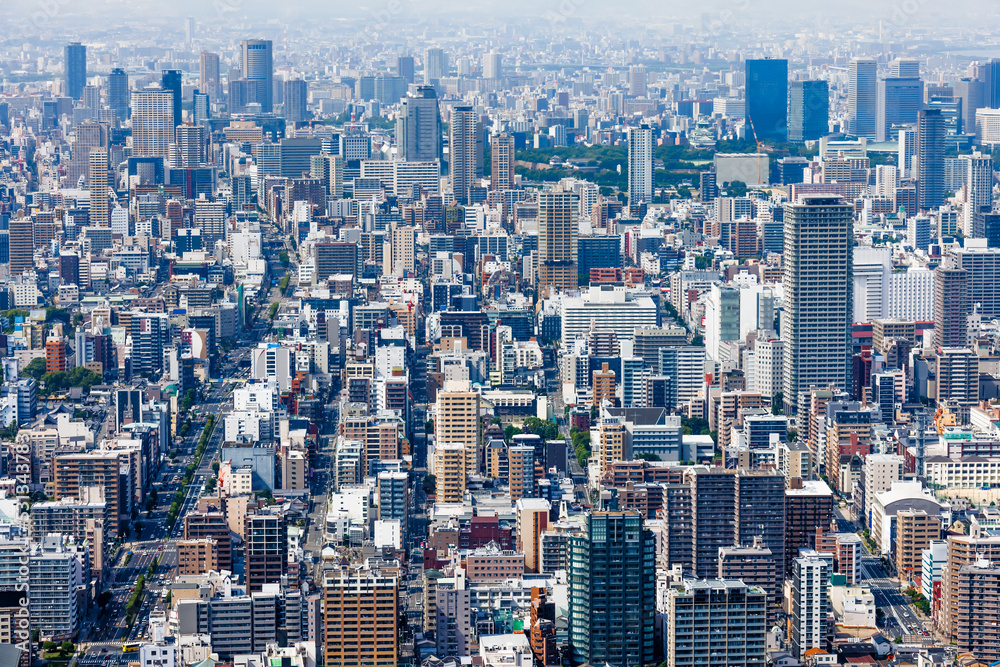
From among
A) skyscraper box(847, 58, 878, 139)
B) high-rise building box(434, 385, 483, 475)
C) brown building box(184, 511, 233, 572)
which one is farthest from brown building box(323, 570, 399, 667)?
skyscraper box(847, 58, 878, 139)

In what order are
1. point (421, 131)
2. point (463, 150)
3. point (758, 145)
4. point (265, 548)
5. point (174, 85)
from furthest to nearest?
point (174, 85) < point (758, 145) < point (421, 131) < point (463, 150) < point (265, 548)

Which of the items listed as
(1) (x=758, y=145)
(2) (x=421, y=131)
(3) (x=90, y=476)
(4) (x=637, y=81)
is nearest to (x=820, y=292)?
(3) (x=90, y=476)

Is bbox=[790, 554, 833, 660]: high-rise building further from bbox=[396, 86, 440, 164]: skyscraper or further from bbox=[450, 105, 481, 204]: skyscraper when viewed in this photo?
bbox=[396, 86, 440, 164]: skyscraper

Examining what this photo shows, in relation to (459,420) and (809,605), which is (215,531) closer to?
(459,420)

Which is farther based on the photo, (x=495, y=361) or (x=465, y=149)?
(x=465, y=149)

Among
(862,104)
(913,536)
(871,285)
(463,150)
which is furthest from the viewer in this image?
(862,104)

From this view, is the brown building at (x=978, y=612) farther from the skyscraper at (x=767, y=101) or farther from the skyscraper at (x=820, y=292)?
the skyscraper at (x=767, y=101)

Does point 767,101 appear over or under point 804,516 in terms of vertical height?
over
